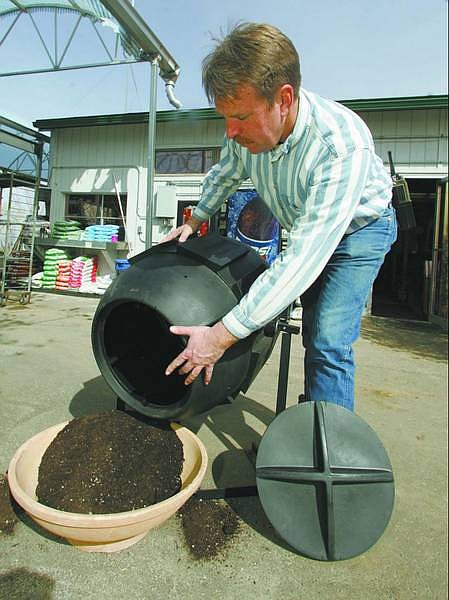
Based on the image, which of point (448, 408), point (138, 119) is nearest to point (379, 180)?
point (448, 408)

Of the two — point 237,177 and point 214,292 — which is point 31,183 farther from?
point 214,292

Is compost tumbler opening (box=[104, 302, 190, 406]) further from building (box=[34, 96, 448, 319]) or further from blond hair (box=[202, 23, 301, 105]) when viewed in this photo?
building (box=[34, 96, 448, 319])

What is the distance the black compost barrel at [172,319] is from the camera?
945mm

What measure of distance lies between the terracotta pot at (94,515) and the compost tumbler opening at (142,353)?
179 mm

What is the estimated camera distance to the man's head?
2.57ft

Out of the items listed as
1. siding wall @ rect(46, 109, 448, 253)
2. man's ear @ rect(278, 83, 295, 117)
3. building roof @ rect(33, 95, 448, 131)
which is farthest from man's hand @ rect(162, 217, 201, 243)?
siding wall @ rect(46, 109, 448, 253)

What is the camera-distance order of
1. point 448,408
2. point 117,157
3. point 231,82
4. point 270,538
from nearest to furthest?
point 448,408, point 231,82, point 270,538, point 117,157

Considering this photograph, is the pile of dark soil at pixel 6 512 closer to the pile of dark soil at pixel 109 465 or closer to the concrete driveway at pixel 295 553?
the concrete driveway at pixel 295 553

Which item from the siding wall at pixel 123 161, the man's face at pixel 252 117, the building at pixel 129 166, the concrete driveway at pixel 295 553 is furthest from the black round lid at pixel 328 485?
the siding wall at pixel 123 161

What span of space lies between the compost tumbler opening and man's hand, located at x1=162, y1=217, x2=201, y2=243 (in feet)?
0.83

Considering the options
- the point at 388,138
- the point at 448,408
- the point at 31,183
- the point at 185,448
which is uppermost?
the point at 388,138

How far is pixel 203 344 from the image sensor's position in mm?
878

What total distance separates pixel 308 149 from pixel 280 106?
5.0 inches

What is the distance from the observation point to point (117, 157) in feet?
21.6
